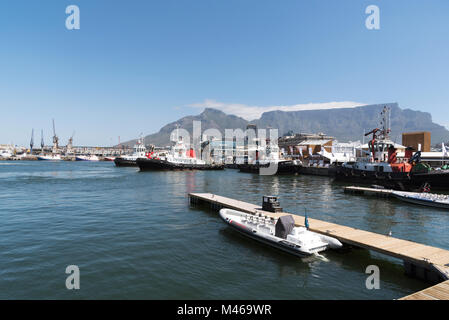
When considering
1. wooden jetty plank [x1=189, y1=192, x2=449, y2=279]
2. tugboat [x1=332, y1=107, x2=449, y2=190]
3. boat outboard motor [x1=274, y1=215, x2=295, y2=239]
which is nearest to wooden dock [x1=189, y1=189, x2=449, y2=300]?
wooden jetty plank [x1=189, y1=192, x2=449, y2=279]

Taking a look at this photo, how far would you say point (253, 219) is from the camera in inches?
688

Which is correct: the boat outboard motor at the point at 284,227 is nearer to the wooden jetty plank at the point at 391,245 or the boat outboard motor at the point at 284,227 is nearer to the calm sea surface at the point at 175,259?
the calm sea surface at the point at 175,259

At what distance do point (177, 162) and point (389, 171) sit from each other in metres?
60.9

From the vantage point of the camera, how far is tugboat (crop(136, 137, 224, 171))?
269ft

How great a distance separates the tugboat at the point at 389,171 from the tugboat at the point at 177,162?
4852cm

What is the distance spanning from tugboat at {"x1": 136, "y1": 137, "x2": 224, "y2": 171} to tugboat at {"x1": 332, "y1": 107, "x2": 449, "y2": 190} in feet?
159

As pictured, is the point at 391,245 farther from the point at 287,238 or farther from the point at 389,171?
the point at 389,171

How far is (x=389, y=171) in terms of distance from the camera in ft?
145

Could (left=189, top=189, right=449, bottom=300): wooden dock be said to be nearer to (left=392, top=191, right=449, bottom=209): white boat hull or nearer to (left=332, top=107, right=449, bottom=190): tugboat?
(left=392, top=191, right=449, bottom=209): white boat hull

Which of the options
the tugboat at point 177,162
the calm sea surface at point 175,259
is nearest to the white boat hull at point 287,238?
the calm sea surface at point 175,259
